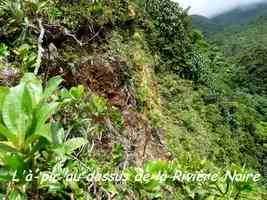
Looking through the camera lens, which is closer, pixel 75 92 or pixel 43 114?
pixel 43 114

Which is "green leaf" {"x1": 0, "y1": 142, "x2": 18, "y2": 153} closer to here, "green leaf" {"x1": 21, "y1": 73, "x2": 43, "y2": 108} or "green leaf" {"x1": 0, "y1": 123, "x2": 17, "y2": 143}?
"green leaf" {"x1": 0, "y1": 123, "x2": 17, "y2": 143}

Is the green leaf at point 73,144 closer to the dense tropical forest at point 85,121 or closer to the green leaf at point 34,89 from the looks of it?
the dense tropical forest at point 85,121

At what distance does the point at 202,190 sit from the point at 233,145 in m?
13.4

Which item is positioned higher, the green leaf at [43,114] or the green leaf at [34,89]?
the green leaf at [34,89]

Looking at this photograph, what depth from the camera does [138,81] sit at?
24.3 ft

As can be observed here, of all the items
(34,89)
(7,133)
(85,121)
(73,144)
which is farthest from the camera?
(85,121)

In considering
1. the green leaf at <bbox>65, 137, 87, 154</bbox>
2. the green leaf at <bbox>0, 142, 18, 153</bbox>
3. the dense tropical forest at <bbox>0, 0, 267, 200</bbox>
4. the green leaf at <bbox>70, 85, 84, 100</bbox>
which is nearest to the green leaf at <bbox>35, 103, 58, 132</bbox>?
the dense tropical forest at <bbox>0, 0, 267, 200</bbox>

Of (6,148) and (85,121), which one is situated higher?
(6,148)

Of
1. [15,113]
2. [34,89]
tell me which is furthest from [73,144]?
[15,113]

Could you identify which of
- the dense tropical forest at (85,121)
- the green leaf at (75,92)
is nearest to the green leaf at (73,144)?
the dense tropical forest at (85,121)

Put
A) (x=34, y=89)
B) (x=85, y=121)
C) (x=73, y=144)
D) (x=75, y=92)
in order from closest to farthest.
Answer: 1. (x=34, y=89)
2. (x=73, y=144)
3. (x=75, y=92)
4. (x=85, y=121)

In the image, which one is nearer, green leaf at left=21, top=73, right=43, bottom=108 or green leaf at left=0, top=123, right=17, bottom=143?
green leaf at left=0, top=123, right=17, bottom=143

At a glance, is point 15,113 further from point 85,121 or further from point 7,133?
point 85,121

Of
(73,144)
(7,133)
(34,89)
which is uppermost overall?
(34,89)
